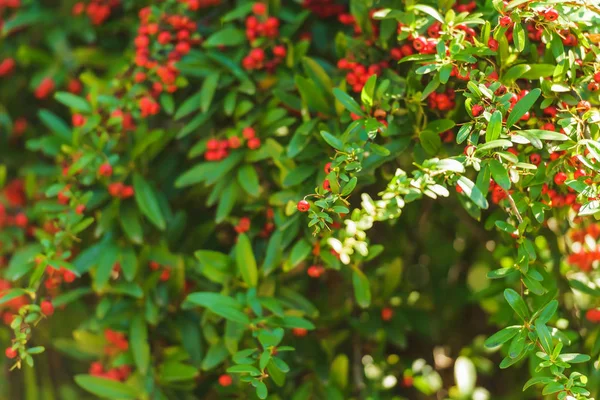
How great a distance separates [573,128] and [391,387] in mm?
778

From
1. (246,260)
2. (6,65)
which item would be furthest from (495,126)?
(6,65)

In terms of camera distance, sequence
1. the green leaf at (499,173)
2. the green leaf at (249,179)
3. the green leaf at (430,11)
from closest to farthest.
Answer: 1. the green leaf at (499,173)
2. the green leaf at (430,11)
3. the green leaf at (249,179)

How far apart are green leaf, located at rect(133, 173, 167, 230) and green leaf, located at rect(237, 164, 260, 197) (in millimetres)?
189

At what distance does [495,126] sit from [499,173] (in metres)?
0.07

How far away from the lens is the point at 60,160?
1.61 meters

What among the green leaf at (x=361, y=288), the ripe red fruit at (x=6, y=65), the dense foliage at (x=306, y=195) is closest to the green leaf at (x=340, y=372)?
the dense foliage at (x=306, y=195)

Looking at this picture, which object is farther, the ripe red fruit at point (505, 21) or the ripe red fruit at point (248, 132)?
the ripe red fruit at point (248, 132)

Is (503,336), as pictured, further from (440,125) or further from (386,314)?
(386,314)

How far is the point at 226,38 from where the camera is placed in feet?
4.87

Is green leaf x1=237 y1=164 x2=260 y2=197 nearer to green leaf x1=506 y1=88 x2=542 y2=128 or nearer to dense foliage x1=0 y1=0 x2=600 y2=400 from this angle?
dense foliage x1=0 y1=0 x2=600 y2=400

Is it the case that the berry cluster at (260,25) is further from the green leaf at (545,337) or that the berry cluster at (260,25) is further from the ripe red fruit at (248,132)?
the green leaf at (545,337)

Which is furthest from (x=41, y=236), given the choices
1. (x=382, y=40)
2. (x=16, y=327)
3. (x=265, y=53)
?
(x=382, y=40)

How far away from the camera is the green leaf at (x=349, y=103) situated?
1.23 m

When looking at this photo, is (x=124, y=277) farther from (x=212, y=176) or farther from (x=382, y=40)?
(x=382, y=40)
